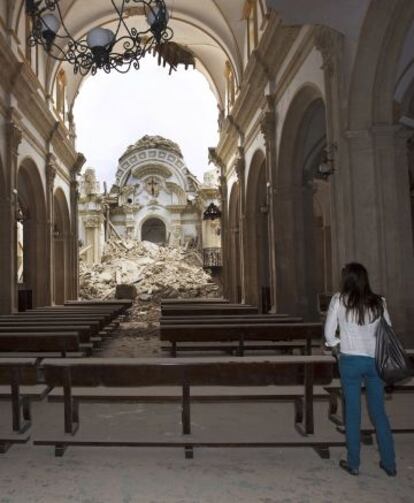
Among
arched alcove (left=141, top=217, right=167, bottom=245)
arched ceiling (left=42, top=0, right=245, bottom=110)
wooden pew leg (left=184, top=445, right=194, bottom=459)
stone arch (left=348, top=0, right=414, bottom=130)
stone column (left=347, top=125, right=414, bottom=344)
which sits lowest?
wooden pew leg (left=184, top=445, right=194, bottom=459)

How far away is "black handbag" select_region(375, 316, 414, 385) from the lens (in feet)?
10.9

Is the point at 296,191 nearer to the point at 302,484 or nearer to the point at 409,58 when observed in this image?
the point at 409,58

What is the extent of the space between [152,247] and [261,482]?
1288 inches

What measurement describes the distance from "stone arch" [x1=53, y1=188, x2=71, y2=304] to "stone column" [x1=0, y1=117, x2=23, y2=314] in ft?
20.1

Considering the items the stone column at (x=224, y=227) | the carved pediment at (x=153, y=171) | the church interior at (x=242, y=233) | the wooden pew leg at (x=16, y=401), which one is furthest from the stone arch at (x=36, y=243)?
the carved pediment at (x=153, y=171)

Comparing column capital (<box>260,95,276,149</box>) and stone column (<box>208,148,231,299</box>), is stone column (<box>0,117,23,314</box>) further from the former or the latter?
stone column (<box>208,148,231,299</box>)

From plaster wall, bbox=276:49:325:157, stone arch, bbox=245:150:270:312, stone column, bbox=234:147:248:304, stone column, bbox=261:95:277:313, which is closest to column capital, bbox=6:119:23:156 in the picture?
stone column, bbox=261:95:277:313

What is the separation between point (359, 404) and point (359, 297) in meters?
0.77

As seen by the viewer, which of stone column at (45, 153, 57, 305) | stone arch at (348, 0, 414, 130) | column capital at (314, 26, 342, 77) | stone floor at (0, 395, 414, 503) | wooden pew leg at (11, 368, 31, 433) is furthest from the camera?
stone column at (45, 153, 57, 305)

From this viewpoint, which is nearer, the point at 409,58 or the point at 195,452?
the point at 195,452

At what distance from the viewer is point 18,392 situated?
4.21 metres

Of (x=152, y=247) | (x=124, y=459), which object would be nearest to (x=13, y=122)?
(x=124, y=459)

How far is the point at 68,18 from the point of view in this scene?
53.3ft

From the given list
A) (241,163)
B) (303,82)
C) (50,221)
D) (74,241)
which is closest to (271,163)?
(303,82)
